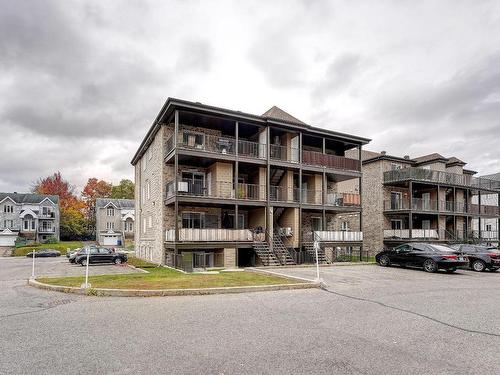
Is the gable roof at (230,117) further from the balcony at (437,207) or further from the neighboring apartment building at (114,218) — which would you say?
the neighboring apartment building at (114,218)

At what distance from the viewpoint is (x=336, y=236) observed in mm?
25859

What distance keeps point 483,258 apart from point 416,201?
1438 cm

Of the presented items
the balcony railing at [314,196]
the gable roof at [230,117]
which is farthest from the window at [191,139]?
the balcony railing at [314,196]

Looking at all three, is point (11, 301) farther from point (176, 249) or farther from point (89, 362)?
point (176, 249)

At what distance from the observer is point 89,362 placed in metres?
5.28

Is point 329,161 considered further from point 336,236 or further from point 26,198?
point 26,198

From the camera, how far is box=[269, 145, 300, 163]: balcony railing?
2574 centimetres

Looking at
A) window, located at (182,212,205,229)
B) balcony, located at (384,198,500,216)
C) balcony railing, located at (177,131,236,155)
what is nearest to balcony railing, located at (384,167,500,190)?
balcony, located at (384,198,500,216)

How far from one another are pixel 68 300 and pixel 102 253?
1702cm

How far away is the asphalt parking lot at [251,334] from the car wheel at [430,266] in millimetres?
8479

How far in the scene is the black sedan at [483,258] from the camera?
21.0 m

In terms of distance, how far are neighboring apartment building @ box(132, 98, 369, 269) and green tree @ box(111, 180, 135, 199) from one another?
61127mm

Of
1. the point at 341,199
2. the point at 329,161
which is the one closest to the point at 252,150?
the point at 329,161

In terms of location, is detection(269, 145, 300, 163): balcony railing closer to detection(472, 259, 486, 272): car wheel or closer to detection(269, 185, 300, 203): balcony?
detection(269, 185, 300, 203): balcony
